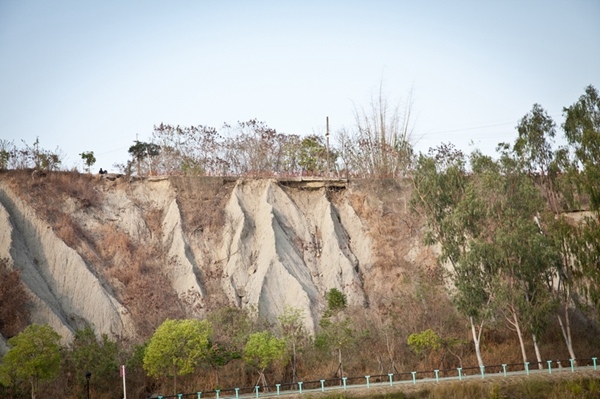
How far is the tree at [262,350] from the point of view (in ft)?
108

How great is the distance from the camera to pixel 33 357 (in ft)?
97.0

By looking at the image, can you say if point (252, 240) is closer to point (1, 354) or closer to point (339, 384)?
point (339, 384)

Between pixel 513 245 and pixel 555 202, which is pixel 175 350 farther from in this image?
pixel 555 202

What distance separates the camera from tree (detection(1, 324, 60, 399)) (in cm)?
2931

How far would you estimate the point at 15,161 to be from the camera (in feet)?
147

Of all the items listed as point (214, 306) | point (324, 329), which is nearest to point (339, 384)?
point (324, 329)

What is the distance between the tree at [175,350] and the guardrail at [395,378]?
3.80 ft

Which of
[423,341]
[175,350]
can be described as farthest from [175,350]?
[423,341]

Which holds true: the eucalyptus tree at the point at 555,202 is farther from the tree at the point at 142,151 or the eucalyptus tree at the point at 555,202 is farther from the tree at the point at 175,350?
the tree at the point at 142,151

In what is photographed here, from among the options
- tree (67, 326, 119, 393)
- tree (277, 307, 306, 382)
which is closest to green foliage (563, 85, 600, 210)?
tree (277, 307, 306, 382)

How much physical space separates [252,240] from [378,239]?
7.97 meters

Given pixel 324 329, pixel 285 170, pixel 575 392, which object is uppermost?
pixel 285 170

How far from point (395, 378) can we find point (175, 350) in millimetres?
10847

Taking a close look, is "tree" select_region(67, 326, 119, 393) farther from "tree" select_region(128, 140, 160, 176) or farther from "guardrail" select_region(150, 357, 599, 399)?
"tree" select_region(128, 140, 160, 176)
